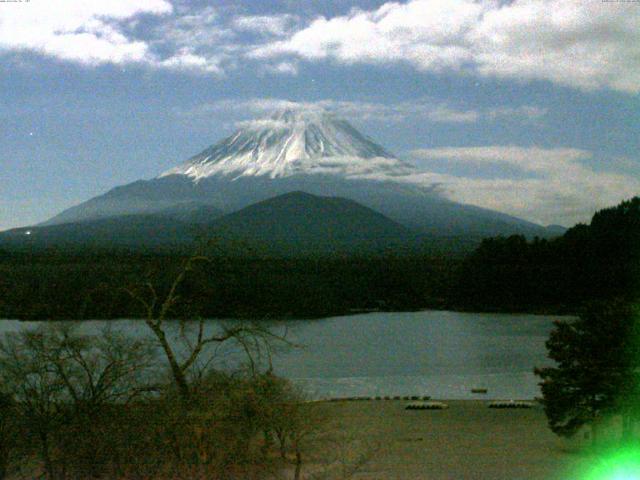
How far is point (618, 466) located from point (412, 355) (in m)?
14.1

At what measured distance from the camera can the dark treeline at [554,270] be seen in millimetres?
→ 34750

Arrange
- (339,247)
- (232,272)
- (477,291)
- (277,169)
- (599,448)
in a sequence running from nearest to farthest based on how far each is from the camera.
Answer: (599,448) → (232,272) → (477,291) → (339,247) → (277,169)

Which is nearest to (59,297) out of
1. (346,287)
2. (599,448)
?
(599,448)

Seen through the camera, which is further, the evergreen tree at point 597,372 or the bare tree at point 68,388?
the evergreen tree at point 597,372

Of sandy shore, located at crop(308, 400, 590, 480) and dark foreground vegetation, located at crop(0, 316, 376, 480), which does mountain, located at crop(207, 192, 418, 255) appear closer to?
sandy shore, located at crop(308, 400, 590, 480)

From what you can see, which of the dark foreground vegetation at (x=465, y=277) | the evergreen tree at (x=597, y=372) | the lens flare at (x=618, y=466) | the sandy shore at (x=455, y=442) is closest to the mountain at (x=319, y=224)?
the dark foreground vegetation at (x=465, y=277)

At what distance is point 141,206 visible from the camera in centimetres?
10156

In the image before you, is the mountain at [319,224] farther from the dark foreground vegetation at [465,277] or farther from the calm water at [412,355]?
the calm water at [412,355]

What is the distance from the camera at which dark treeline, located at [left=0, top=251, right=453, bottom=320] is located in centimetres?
1833

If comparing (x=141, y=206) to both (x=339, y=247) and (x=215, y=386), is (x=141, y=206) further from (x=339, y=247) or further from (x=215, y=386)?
(x=215, y=386)

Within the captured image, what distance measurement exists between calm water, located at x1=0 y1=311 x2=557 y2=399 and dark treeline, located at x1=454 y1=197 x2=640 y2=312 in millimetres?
2708

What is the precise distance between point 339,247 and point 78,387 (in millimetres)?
60409

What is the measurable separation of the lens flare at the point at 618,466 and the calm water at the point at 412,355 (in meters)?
5.50

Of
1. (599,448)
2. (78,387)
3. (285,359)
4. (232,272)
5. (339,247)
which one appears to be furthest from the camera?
(339,247)
